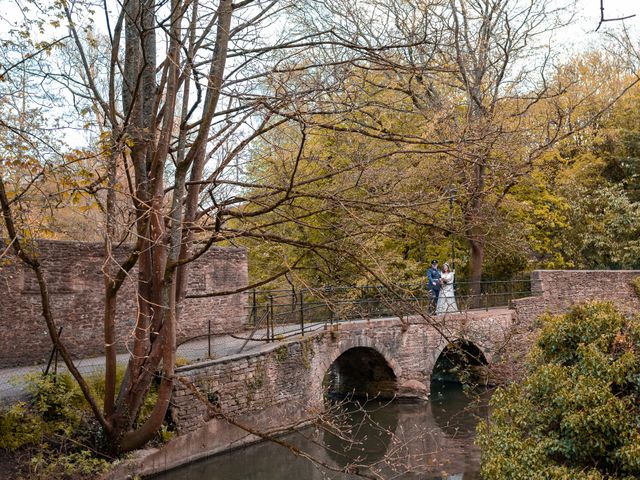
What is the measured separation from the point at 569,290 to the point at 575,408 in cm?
1448

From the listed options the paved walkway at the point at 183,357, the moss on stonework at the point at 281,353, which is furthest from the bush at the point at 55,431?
the moss on stonework at the point at 281,353

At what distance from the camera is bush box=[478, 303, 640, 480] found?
6.37m

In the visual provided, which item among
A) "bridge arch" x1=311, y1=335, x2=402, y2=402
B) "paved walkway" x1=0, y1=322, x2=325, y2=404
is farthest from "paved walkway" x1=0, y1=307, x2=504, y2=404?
"bridge arch" x1=311, y1=335, x2=402, y2=402

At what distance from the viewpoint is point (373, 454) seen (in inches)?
451

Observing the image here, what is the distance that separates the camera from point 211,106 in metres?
6.26

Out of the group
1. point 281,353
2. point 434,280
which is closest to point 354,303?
point 281,353

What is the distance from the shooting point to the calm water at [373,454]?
1002 cm

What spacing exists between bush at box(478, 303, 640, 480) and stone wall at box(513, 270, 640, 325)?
11.3 meters

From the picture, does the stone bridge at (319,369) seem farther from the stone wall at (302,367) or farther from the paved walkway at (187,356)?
the paved walkway at (187,356)

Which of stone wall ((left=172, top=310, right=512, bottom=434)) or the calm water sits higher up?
stone wall ((left=172, top=310, right=512, bottom=434))

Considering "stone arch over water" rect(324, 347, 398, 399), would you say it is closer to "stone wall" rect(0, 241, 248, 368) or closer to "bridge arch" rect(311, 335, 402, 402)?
"bridge arch" rect(311, 335, 402, 402)

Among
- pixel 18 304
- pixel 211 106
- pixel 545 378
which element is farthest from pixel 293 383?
pixel 211 106

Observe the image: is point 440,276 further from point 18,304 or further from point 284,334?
point 18,304

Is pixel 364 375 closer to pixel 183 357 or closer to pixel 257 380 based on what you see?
pixel 257 380
